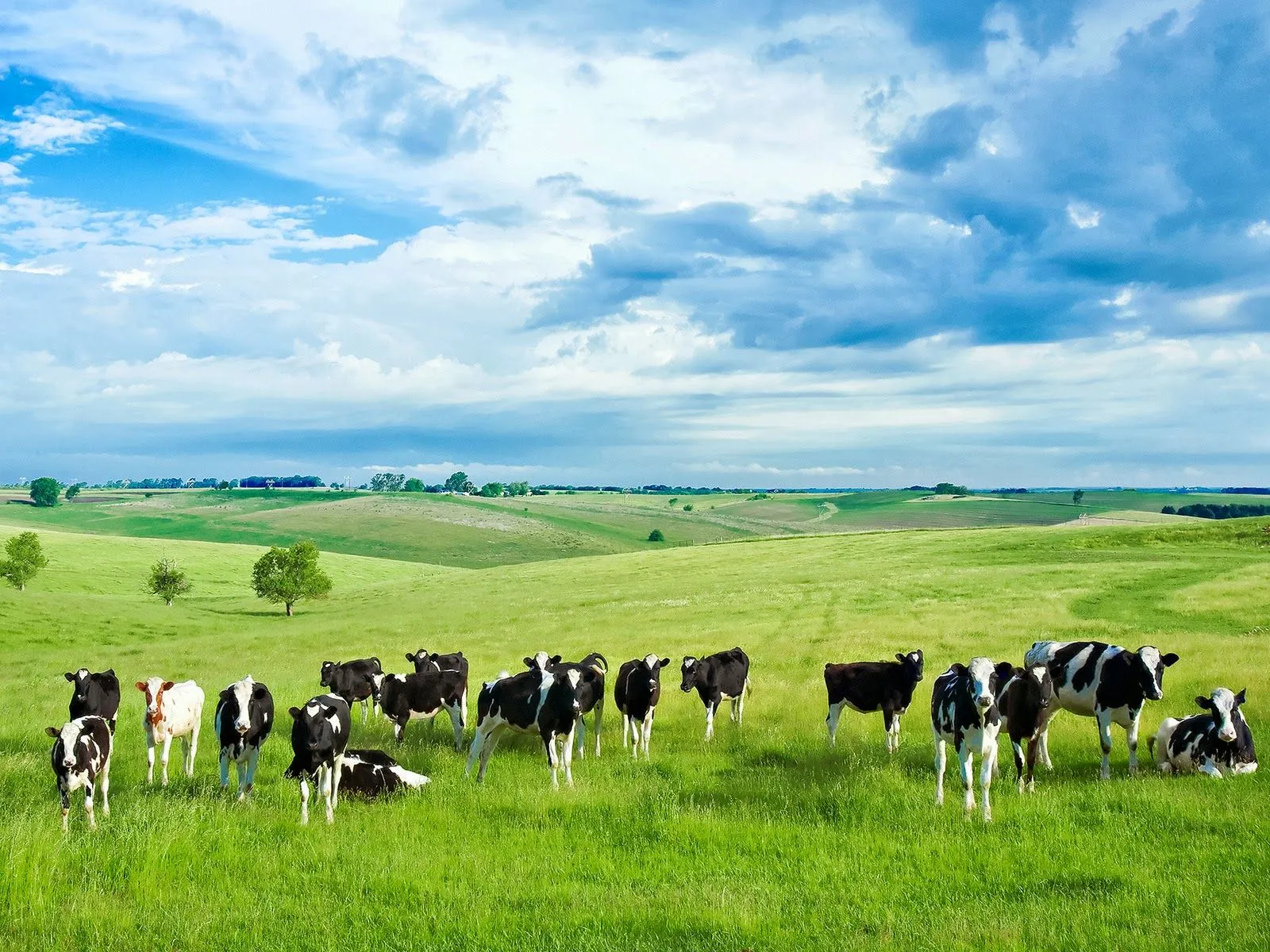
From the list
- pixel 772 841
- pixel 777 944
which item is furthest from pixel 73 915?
pixel 772 841

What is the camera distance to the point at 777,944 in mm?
8352

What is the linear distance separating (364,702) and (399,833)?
10.9 metres

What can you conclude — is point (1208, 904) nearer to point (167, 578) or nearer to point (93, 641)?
point (93, 641)

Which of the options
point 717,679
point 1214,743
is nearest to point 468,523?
point 717,679

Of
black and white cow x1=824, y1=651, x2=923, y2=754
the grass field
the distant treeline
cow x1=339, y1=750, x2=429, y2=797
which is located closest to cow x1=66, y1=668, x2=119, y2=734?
the grass field

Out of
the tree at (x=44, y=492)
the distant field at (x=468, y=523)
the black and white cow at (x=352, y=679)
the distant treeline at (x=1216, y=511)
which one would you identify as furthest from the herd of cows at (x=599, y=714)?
the tree at (x=44, y=492)

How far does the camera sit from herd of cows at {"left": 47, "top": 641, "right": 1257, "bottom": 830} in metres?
12.3

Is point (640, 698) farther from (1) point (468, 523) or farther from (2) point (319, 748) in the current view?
(1) point (468, 523)

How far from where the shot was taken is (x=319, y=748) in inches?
484

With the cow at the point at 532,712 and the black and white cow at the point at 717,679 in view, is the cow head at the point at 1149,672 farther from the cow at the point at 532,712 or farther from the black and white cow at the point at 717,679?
the cow at the point at 532,712

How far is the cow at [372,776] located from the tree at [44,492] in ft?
686

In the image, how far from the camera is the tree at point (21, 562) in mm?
71875

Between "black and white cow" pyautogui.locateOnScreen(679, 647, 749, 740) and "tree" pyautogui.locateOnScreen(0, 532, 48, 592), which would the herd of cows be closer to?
"black and white cow" pyautogui.locateOnScreen(679, 647, 749, 740)

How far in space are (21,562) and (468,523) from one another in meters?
92.0
